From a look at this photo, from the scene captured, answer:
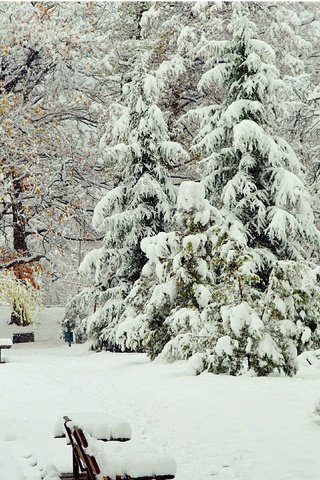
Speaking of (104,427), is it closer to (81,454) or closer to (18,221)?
(81,454)

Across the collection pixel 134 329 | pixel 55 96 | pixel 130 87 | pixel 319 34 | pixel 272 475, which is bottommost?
pixel 272 475

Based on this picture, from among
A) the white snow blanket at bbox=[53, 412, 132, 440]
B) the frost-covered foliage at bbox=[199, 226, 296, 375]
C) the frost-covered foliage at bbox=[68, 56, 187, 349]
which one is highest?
the frost-covered foliage at bbox=[68, 56, 187, 349]

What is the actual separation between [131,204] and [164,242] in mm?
4918

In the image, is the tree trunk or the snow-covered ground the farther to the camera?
the tree trunk

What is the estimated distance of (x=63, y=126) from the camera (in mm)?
28844

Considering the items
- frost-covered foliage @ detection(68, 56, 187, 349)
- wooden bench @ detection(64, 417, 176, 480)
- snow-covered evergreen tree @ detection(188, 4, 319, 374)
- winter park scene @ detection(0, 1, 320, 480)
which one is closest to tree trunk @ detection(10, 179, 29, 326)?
winter park scene @ detection(0, 1, 320, 480)

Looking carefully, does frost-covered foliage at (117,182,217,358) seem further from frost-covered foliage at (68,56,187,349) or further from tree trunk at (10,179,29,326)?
tree trunk at (10,179,29,326)

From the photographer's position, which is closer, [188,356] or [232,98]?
[188,356]

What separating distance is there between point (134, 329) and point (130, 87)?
9.05 metres

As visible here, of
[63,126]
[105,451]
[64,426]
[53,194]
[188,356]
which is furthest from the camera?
[63,126]

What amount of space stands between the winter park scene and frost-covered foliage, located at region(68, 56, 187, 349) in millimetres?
70

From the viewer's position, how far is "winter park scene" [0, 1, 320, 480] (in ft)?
27.4

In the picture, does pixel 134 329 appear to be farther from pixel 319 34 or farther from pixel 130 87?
pixel 319 34

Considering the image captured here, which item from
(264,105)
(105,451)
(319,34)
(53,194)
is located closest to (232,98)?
(264,105)
